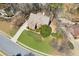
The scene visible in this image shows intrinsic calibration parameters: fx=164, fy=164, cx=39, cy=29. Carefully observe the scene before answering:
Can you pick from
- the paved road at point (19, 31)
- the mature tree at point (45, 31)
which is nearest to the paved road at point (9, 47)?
the paved road at point (19, 31)

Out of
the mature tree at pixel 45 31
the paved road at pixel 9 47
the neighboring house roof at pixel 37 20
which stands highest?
the neighboring house roof at pixel 37 20

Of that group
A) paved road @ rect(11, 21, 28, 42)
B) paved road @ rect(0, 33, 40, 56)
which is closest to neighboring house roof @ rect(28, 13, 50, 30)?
paved road @ rect(11, 21, 28, 42)

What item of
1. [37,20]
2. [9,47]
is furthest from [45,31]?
[9,47]

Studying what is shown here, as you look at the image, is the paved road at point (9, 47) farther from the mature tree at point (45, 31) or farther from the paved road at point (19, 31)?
the mature tree at point (45, 31)

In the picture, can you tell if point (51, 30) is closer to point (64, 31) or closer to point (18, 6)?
point (64, 31)

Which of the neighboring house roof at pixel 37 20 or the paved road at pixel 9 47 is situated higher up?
the neighboring house roof at pixel 37 20

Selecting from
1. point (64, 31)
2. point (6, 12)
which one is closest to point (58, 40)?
point (64, 31)

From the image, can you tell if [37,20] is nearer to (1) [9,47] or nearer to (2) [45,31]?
(2) [45,31]
